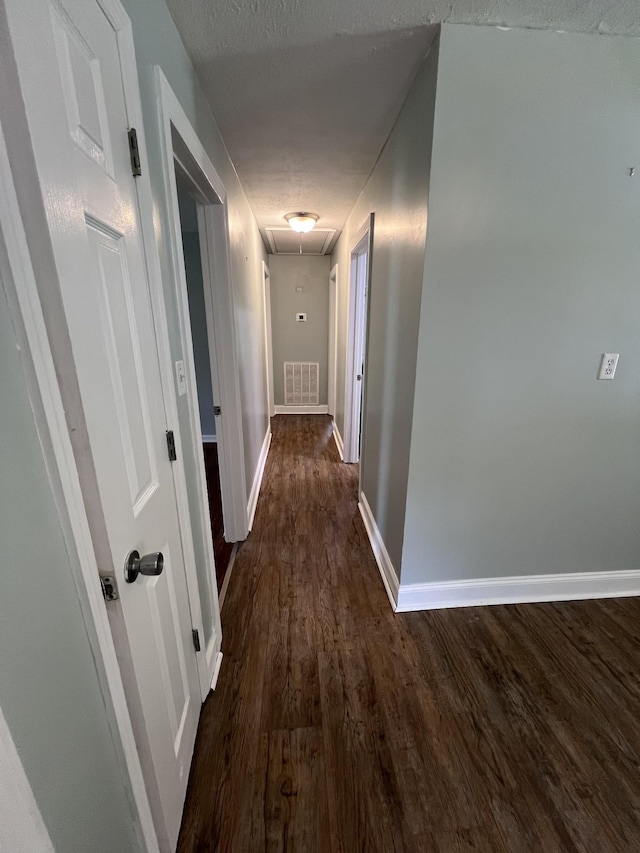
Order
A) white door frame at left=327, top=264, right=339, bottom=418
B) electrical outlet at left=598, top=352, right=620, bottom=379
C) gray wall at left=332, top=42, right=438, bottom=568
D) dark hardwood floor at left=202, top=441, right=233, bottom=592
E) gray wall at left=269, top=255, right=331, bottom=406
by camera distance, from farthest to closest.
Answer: gray wall at left=269, top=255, right=331, bottom=406, white door frame at left=327, top=264, right=339, bottom=418, dark hardwood floor at left=202, top=441, right=233, bottom=592, electrical outlet at left=598, top=352, right=620, bottom=379, gray wall at left=332, top=42, right=438, bottom=568

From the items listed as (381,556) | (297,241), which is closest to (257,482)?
(381,556)

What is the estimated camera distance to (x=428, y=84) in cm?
127

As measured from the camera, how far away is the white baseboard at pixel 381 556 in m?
1.84

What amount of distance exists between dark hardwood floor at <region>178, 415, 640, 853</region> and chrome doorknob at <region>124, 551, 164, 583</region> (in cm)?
90

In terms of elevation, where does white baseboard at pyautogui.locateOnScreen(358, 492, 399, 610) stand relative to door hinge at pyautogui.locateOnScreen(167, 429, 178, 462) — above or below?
below

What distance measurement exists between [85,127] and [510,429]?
171cm

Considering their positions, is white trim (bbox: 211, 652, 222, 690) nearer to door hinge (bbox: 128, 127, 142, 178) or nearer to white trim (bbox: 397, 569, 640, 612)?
white trim (bbox: 397, 569, 640, 612)

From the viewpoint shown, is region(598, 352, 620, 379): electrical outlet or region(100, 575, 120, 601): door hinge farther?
region(598, 352, 620, 379): electrical outlet

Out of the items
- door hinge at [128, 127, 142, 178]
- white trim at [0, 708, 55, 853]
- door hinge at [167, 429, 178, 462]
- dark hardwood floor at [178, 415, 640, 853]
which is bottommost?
dark hardwood floor at [178, 415, 640, 853]

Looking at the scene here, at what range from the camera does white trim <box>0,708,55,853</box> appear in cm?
38

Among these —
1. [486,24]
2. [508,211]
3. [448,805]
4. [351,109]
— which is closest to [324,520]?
[448,805]

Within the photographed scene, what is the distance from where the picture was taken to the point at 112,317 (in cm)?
69

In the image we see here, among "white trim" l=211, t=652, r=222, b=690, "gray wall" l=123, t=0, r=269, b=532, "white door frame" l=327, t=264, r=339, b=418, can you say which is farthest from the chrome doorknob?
"white door frame" l=327, t=264, r=339, b=418

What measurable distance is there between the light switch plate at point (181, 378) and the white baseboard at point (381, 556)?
55.2 inches
